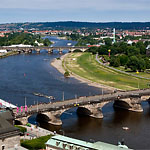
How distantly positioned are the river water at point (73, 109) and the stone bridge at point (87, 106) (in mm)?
1699

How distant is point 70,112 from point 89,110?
5.08 m

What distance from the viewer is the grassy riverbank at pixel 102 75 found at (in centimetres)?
11600

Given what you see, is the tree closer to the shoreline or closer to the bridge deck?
the shoreline

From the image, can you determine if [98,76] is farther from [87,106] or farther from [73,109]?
[87,106]

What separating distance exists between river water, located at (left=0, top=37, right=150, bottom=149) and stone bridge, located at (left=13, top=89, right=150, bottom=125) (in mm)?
1699

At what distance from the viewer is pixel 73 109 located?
85.1 m

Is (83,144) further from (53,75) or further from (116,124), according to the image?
(53,75)

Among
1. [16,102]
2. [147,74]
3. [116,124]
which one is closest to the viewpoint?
[116,124]

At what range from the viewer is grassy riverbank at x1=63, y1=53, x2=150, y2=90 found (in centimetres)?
11600

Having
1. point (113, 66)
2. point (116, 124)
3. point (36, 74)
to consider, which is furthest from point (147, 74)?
point (116, 124)

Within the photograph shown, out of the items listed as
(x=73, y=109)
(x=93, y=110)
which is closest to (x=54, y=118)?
(x=93, y=110)

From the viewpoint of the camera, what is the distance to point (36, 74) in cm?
14212

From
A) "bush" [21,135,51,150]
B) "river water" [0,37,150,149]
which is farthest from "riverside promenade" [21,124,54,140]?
"river water" [0,37,150,149]

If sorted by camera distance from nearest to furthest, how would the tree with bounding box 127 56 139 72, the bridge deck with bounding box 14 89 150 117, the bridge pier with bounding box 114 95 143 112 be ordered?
the bridge deck with bounding box 14 89 150 117
the bridge pier with bounding box 114 95 143 112
the tree with bounding box 127 56 139 72
